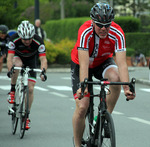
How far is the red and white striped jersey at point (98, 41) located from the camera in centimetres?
609

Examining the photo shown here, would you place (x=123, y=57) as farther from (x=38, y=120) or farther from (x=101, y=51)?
(x=38, y=120)

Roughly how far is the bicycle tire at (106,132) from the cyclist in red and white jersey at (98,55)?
312 mm

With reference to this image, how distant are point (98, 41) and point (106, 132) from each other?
1.15m

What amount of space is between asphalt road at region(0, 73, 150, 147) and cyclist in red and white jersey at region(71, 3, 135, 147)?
1529 millimetres

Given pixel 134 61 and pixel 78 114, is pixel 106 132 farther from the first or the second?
pixel 134 61

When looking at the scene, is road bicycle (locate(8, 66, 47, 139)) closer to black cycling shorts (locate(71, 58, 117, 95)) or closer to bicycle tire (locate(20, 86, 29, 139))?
bicycle tire (locate(20, 86, 29, 139))

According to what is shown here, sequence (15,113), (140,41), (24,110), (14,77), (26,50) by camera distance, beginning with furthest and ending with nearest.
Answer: (140,41) < (14,77) < (26,50) < (15,113) < (24,110)

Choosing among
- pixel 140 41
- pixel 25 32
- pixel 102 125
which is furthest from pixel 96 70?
pixel 140 41

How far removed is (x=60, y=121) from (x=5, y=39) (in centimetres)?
505

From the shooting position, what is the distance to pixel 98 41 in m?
6.20

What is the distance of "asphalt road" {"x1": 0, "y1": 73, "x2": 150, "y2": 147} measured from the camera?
8089mm

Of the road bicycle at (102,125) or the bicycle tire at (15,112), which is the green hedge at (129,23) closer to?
the bicycle tire at (15,112)

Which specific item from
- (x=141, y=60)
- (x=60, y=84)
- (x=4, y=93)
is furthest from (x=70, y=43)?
(x=4, y=93)

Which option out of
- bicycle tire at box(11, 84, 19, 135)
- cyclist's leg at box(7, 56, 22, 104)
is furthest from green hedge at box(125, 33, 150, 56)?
bicycle tire at box(11, 84, 19, 135)
